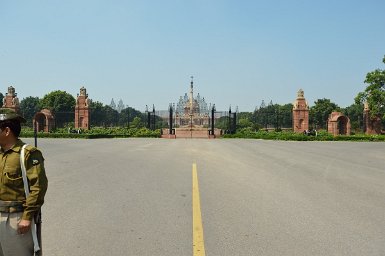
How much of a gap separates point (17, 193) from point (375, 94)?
4658 centimetres

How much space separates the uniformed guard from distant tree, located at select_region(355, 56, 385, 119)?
45.6 metres

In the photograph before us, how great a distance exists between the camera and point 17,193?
312cm

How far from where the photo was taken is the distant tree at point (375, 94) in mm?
43978

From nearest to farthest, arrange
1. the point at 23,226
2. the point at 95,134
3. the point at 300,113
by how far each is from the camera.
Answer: the point at 23,226 < the point at 95,134 < the point at 300,113

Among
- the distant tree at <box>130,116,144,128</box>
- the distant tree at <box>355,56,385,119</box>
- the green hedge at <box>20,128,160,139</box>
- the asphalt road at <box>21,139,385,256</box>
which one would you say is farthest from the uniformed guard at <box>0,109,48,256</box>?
the distant tree at <box>130,116,144,128</box>

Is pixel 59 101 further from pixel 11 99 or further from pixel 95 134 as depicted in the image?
pixel 95 134

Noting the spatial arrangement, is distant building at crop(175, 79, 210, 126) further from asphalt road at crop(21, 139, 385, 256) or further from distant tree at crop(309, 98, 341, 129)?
asphalt road at crop(21, 139, 385, 256)

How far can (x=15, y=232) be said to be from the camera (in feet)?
10.1

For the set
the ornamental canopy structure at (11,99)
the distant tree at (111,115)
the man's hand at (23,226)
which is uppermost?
the ornamental canopy structure at (11,99)

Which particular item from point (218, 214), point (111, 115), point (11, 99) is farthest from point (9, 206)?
point (111, 115)

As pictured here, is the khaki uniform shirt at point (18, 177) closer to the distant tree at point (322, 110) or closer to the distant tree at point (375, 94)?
the distant tree at point (375, 94)

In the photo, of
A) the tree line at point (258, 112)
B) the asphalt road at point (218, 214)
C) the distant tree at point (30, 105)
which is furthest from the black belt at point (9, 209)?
the distant tree at point (30, 105)

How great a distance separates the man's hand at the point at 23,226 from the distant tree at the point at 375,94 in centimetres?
4564

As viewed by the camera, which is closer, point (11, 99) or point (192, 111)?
point (11, 99)
